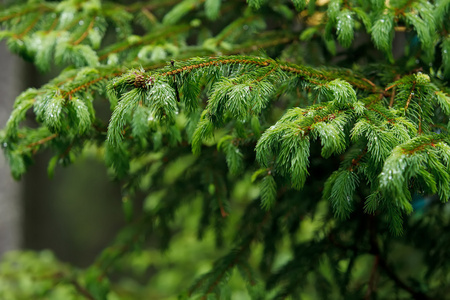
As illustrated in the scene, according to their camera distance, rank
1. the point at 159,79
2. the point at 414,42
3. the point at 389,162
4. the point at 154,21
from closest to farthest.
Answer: the point at 389,162
the point at 159,79
the point at 414,42
the point at 154,21

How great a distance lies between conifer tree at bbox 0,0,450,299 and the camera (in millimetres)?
1189

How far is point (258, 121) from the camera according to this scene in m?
1.52

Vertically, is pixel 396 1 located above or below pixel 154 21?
above

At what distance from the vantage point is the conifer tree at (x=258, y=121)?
119cm

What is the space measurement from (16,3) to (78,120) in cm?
→ 140

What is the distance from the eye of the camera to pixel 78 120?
4.70 ft

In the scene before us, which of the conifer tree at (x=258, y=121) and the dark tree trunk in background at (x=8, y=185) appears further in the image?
the dark tree trunk in background at (x=8, y=185)

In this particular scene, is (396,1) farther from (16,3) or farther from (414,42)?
(16,3)

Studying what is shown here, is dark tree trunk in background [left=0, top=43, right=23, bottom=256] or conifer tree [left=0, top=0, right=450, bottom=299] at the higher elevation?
conifer tree [left=0, top=0, right=450, bottom=299]

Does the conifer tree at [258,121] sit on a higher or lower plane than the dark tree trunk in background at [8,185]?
higher

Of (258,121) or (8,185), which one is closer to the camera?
(258,121)

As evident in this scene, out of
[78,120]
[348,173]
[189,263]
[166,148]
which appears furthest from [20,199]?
[348,173]

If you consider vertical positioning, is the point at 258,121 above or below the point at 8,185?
above

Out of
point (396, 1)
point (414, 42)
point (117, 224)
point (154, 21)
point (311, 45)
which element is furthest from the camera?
point (117, 224)
